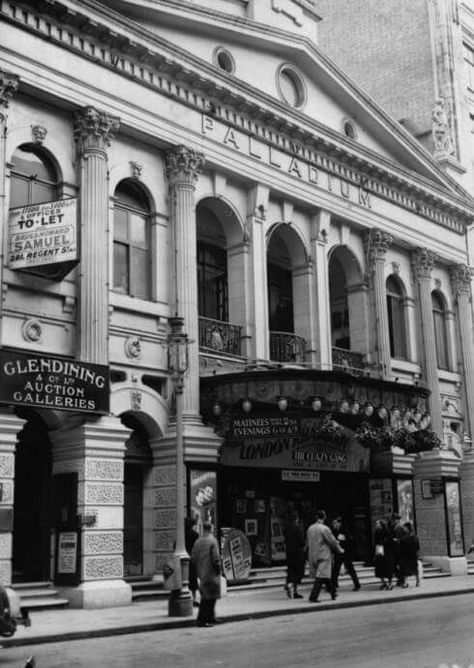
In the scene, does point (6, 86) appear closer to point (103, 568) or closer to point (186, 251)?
point (186, 251)

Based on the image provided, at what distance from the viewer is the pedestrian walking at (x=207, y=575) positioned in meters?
14.5

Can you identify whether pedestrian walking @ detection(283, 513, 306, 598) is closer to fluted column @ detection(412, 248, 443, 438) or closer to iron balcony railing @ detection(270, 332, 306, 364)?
iron balcony railing @ detection(270, 332, 306, 364)

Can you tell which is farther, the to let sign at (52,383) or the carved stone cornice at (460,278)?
the carved stone cornice at (460,278)

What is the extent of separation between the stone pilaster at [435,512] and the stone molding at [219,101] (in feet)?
29.0

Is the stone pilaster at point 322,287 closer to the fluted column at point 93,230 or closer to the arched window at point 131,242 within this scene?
the arched window at point 131,242

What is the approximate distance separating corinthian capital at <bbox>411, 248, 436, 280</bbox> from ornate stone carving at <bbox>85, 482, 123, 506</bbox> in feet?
52.5

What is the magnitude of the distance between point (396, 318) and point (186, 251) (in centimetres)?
1084

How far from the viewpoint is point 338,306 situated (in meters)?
30.0

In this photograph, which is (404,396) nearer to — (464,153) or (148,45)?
(148,45)

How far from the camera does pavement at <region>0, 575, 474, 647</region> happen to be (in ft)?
45.6

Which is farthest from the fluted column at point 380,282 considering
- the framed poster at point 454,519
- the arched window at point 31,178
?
the arched window at point 31,178

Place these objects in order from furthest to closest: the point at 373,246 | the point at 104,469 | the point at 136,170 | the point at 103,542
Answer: the point at 373,246 → the point at 136,170 → the point at 104,469 → the point at 103,542

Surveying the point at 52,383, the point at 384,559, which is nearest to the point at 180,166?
the point at 52,383

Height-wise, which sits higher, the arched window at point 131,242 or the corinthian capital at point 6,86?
the corinthian capital at point 6,86
